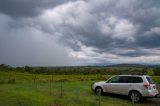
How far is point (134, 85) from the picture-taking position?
21.6m

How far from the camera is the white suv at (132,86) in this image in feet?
68.8

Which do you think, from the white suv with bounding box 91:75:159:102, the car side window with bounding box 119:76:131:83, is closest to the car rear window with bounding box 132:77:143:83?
the white suv with bounding box 91:75:159:102

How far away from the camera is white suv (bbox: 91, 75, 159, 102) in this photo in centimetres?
2097

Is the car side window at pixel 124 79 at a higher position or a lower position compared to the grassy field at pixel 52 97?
higher

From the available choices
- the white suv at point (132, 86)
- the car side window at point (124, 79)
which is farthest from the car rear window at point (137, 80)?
the car side window at point (124, 79)

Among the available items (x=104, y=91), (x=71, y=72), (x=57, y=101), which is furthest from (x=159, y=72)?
(x=57, y=101)

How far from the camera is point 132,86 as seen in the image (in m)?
21.7

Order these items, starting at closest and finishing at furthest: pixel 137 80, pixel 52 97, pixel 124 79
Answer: pixel 52 97 → pixel 137 80 → pixel 124 79

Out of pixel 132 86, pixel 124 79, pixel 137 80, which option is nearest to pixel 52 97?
pixel 124 79

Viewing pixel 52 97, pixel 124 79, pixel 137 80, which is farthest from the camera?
pixel 124 79

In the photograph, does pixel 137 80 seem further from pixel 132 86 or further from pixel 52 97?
pixel 52 97

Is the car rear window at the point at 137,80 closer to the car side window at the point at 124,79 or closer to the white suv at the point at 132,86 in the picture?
the white suv at the point at 132,86

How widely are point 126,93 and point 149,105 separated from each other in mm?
2842

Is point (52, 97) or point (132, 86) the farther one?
point (132, 86)
